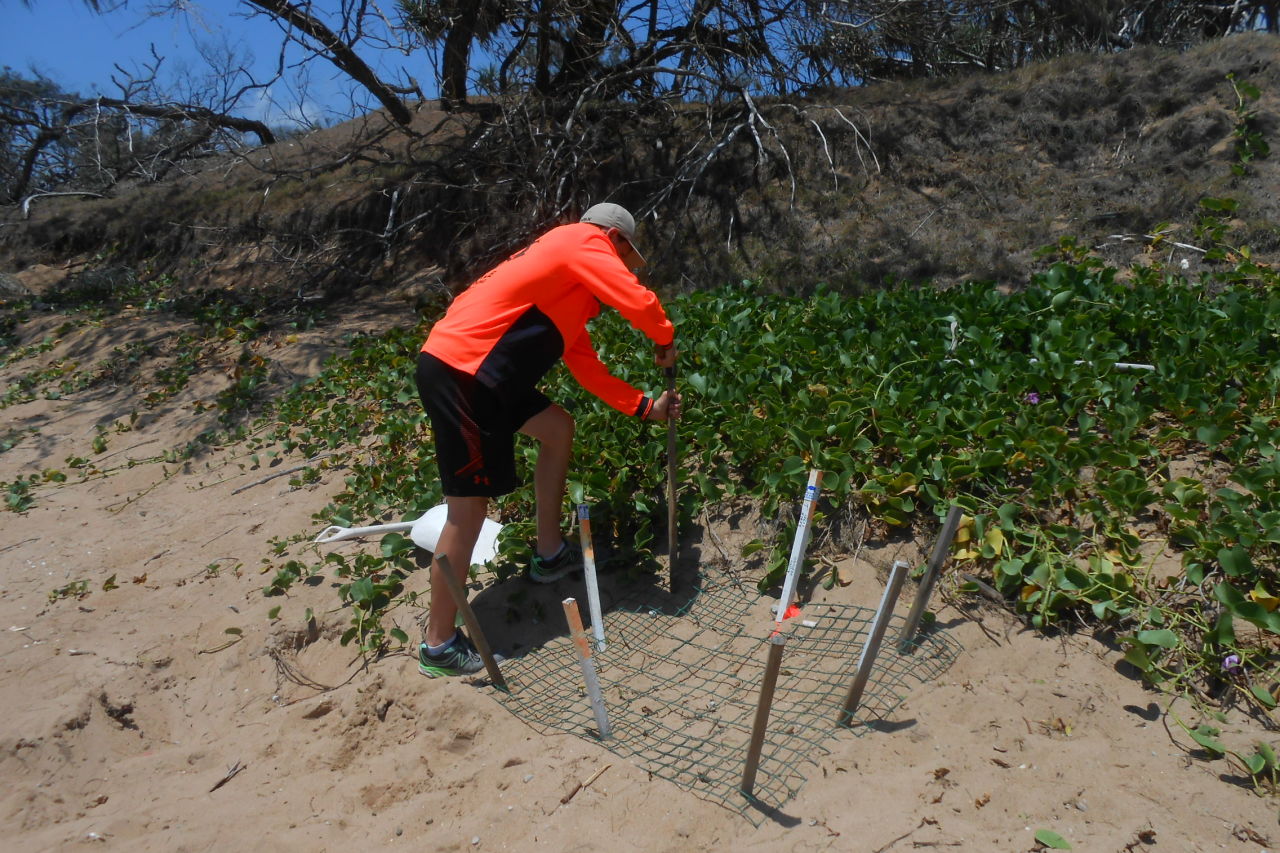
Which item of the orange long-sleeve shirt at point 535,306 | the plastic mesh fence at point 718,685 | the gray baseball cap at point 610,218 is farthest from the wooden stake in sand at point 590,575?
the gray baseball cap at point 610,218

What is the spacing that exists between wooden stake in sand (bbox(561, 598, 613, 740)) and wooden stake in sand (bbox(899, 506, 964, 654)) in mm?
1062

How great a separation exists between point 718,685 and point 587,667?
2.06ft

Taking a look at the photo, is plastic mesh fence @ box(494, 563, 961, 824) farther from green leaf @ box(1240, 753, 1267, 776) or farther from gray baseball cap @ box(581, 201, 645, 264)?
gray baseball cap @ box(581, 201, 645, 264)

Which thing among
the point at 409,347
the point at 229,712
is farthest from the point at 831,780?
the point at 409,347

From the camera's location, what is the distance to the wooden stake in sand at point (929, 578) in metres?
2.72

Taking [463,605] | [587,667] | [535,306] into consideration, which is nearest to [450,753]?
[463,605]

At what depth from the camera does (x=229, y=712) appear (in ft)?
11.3

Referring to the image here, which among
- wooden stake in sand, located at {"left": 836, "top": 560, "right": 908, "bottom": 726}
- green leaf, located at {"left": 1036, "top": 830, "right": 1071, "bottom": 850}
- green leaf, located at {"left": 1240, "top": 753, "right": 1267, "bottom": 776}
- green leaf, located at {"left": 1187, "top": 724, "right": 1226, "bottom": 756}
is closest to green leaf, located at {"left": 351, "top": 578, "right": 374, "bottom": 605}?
wooden stake in sand, located at {"left": 836, "top": 560, "right": 908, "bottom": 726}

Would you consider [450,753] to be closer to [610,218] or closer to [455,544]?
[455,544]

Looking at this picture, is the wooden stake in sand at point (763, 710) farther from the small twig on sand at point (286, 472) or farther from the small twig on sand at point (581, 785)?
the small twig on sand at point (286, 472)

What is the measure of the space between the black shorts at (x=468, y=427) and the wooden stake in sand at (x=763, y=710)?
1.19 metres

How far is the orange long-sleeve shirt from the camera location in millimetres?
2908

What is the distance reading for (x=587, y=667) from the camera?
8.95ft

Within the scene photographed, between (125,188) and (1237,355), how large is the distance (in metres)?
14.1
